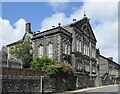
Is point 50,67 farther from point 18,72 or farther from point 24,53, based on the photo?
point 24,53

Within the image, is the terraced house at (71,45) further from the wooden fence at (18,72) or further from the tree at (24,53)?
the wooden fence at (18,72)

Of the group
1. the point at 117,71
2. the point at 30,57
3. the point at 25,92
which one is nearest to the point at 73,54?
the point at 30,57

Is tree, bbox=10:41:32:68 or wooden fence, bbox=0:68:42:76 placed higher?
tree, bbox=10:41:32:68

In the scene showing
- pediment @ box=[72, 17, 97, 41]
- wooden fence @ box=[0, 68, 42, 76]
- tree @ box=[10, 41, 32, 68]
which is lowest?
wooden fence @ box=[0, 68, 42, 76]

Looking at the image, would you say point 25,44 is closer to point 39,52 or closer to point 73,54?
point 39,52

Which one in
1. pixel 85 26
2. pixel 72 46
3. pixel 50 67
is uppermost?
pixel 85 26

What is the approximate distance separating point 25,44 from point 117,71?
53.3m

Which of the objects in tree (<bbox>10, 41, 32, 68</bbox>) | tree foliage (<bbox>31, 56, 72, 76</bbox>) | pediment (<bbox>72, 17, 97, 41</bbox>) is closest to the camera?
tree foliage (<bbox>31, 56, 72, 76</bbox>)

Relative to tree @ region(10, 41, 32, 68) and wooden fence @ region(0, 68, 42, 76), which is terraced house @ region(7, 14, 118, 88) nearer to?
tree @ region(10, 41, 32, 68)

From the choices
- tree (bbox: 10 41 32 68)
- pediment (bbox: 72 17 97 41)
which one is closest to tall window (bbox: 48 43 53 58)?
tree (bbox: 10 41 32 68)

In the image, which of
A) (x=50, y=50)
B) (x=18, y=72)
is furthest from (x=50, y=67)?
(x=50, y=50)

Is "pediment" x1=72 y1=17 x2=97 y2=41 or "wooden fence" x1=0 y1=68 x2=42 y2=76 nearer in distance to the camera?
"wooden fence" x1=0 y1=68 x2=42 y2=76

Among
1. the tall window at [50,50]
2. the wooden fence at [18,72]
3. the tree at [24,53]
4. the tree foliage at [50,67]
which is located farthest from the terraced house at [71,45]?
the wooden fence at [18,72]

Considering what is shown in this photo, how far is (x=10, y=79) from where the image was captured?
24.1m
